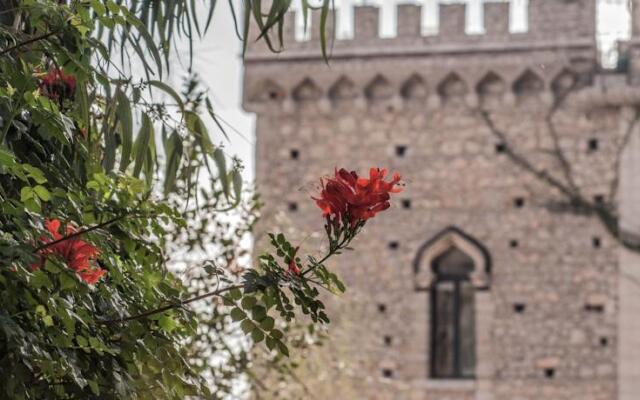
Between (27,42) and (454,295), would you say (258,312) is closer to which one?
(27,42)

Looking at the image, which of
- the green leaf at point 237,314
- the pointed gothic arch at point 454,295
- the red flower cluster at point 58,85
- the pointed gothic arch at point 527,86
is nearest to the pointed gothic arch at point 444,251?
the pointed gothic arch at point 454,295

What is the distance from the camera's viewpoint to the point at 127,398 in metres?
5.62

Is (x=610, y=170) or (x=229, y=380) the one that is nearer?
(x=229, y=380)

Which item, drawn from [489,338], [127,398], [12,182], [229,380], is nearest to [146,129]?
[12,182]

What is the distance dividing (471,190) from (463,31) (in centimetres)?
193

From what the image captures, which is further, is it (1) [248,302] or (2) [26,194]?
(1) [248,302]

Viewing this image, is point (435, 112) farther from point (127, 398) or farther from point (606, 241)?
point (127, 398)

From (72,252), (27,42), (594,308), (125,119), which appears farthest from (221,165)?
(594,308)

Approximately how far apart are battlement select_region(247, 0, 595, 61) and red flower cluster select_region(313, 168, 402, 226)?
667 inches

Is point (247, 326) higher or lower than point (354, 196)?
lower

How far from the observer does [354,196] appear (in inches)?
211

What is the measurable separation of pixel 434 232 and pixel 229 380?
31.0 feet

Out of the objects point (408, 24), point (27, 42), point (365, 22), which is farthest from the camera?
point (365, 22)

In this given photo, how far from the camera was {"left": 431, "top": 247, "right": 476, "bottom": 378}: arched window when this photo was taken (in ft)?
72.2
